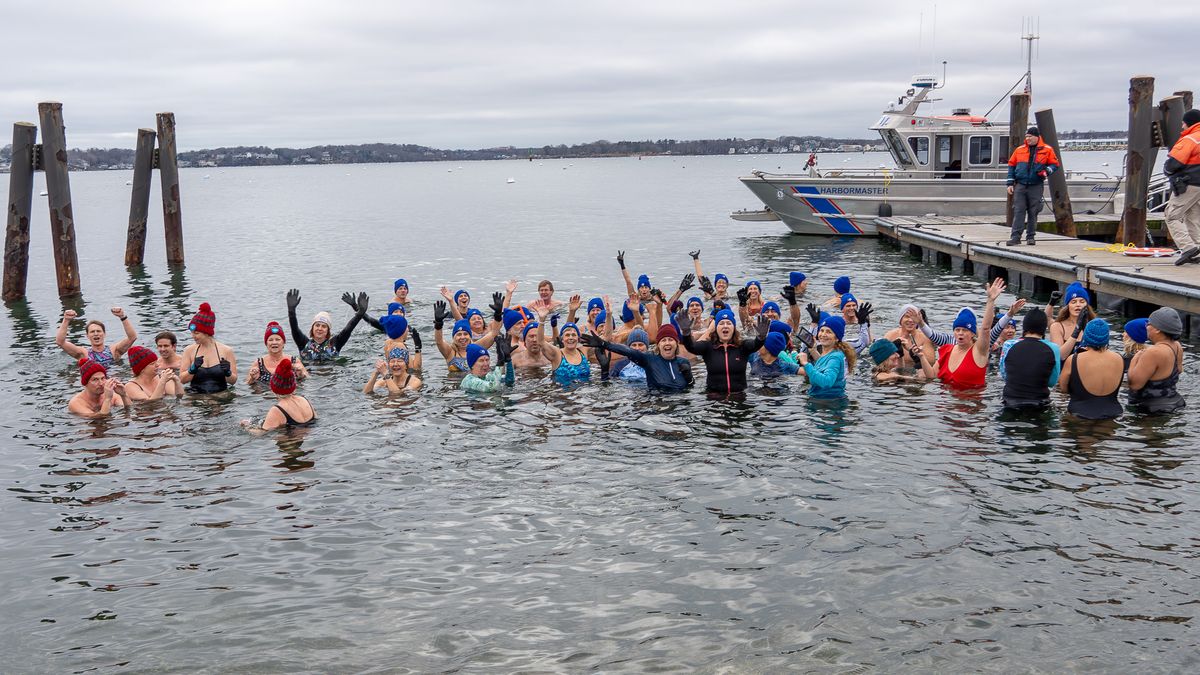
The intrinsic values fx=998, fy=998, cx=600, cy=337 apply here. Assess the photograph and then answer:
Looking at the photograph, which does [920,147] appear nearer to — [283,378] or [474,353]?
[474,353]

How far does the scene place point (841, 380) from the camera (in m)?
12.5

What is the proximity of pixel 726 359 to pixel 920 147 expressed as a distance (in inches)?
959

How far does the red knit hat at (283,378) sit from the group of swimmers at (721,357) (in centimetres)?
2

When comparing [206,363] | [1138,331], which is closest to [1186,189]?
[1138,331]

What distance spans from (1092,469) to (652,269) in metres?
23.2

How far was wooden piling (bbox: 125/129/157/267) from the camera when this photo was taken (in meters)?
27.5

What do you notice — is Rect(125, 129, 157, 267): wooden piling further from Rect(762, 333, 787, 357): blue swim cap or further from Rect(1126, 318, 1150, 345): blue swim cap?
Rect(1126, 318, 1150, 345): blue swim cap

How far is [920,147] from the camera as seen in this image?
3403 cm

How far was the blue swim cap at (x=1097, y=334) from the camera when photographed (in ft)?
35.7

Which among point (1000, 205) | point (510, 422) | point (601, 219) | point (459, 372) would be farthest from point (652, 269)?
point (601, 219)

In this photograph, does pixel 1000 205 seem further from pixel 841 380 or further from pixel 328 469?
pixel 328 469

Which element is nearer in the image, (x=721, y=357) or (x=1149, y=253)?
(x=721, y=357)

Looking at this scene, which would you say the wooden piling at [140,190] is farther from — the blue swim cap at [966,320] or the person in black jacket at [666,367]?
the blue swim cap at [966,320]

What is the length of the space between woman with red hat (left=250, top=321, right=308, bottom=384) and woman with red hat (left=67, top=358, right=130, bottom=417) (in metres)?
1.72
